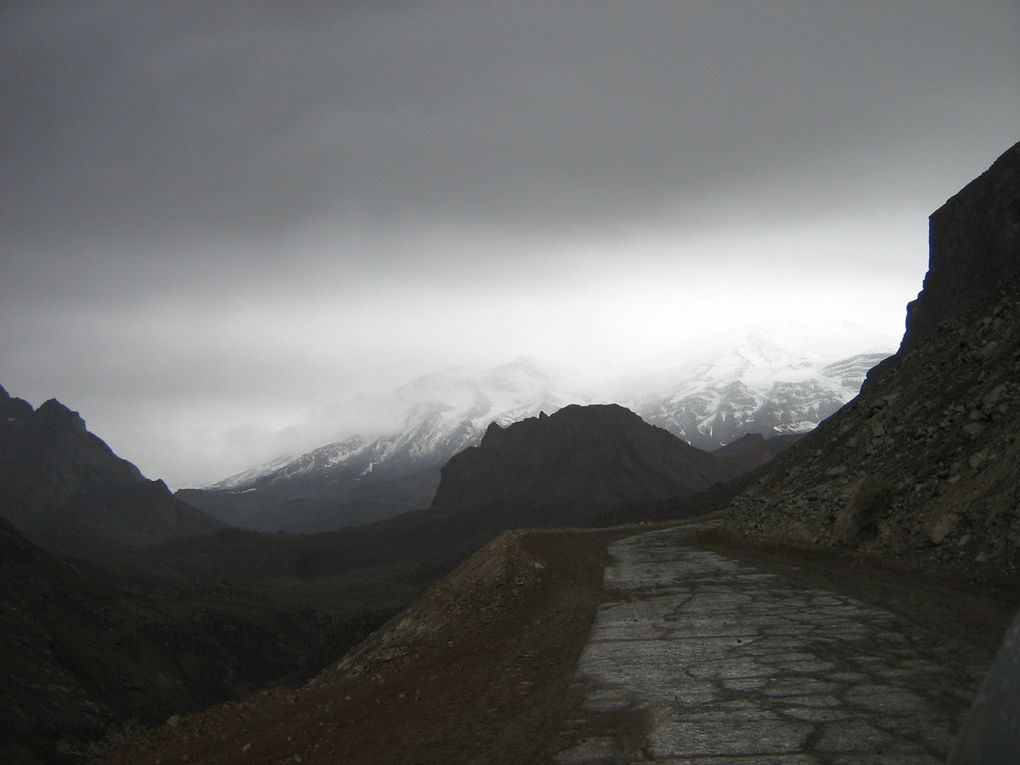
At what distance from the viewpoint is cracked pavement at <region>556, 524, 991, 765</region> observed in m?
5.50

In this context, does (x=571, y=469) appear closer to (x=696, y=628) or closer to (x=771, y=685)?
(x=696, y=628)

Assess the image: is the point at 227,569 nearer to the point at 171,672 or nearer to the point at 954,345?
the point at 171,672

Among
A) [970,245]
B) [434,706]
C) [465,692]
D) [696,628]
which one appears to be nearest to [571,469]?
[970,245]

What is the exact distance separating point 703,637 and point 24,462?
230 meters

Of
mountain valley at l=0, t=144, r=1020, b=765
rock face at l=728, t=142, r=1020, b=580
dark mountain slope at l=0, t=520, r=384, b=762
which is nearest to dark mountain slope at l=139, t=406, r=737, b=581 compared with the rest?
dark mountain slope at l=0, t=520, r=384, b=762

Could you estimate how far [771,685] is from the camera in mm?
7148

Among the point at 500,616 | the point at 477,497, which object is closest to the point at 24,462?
the point at 477,497

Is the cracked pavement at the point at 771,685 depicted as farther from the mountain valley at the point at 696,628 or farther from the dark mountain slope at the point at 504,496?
the dark mountain slope at the point at 504,496

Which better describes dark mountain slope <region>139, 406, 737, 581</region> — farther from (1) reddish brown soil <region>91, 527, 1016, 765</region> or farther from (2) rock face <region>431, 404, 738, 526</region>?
(1) reddish brown soil <region>91, 527, 1016, 765</region>

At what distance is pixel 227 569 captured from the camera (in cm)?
13100

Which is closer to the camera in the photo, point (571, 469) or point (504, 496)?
point (504, 496)

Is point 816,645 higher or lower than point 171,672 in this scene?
higher

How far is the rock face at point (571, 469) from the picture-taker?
429 ft

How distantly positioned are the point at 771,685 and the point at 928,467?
10.5 meters
